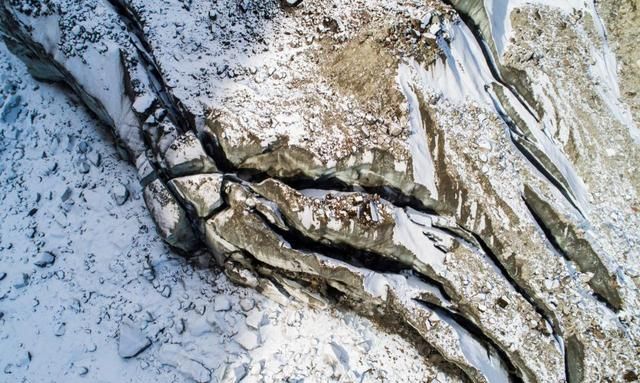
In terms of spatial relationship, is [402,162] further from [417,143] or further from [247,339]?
[247,339]

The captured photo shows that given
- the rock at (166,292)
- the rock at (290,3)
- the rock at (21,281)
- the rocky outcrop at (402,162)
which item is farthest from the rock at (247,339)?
the rock at (290,3)

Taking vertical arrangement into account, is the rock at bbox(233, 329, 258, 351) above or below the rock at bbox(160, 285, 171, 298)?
below

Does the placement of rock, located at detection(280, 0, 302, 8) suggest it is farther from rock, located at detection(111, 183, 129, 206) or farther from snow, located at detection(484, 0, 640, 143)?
rock, located at detection(111, 183, 129, 206)

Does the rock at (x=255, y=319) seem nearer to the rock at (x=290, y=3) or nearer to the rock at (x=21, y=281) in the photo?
the rock at (x=21, y=281)

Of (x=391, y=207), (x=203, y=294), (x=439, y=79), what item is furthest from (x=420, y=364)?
(x=439, y=79)

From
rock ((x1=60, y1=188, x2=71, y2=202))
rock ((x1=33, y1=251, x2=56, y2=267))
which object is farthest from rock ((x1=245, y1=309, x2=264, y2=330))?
rock ((x1=60, y1=188, x2=71, y2=202))
